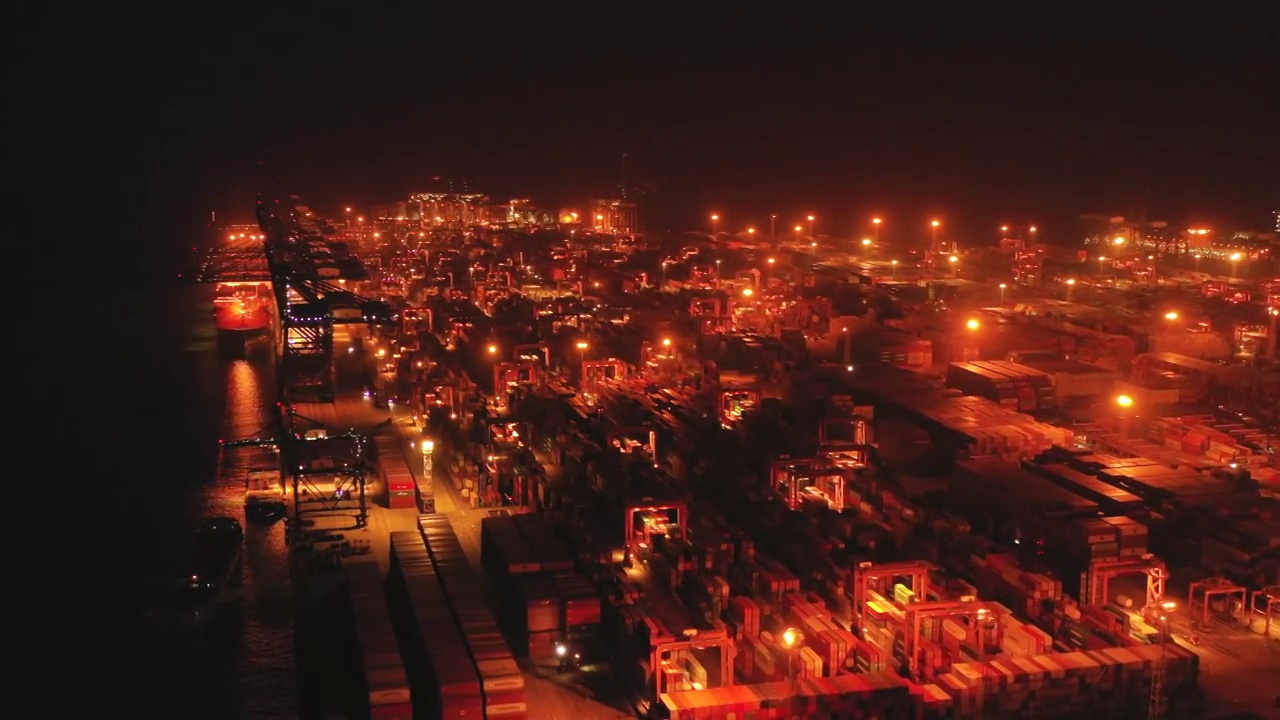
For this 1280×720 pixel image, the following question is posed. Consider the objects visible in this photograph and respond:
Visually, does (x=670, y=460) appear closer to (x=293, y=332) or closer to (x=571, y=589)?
(x=571, y=589)

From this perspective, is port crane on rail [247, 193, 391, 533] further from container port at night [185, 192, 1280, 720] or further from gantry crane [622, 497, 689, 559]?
gantry crane [622, 497, 689, 559]

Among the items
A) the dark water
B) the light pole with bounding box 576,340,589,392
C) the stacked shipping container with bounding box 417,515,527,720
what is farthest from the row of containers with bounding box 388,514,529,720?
the light pole with bounding box 576,340,589,392

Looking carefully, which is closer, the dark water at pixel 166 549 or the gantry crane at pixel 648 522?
the dark water at pixel 166 549

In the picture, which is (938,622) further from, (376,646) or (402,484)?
(402,484)

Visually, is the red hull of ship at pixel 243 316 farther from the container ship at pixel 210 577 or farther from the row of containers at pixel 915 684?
the row of containers at pixel 915 684

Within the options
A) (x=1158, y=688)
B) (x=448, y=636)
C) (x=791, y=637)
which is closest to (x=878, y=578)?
(x=791, y=637)

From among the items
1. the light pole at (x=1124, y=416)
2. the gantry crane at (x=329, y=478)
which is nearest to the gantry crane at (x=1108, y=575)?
the light pole at (x=1124, y=416)
